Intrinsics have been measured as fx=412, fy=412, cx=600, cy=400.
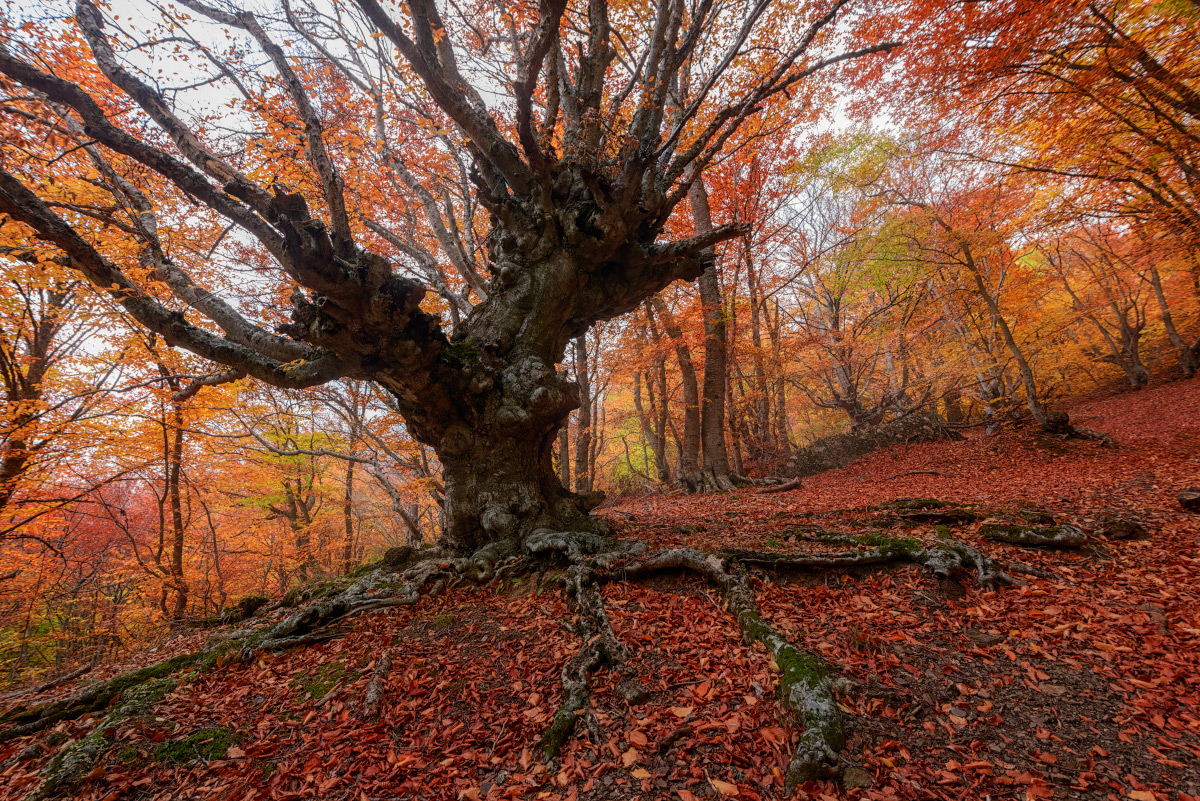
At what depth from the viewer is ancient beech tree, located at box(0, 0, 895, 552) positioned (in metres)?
3.73

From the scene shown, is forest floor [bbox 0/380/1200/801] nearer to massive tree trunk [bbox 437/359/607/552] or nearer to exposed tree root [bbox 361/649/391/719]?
exposed tree root [bbox 361/649/391/719]

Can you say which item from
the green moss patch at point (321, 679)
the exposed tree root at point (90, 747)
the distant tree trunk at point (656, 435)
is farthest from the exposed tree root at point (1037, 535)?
the distant tree trunk at point (656, 435)

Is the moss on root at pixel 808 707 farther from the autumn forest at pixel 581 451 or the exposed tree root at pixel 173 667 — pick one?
the exposed tree root at pixel 173 667

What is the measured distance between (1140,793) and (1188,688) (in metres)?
1.01

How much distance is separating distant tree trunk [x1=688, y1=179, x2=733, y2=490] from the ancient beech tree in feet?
12.7

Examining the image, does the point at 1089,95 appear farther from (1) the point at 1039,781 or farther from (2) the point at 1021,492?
(1) the point at 1039,781

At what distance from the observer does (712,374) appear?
33.4 feet

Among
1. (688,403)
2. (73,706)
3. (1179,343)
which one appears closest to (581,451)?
(688,403)

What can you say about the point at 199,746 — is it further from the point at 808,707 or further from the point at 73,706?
the point at 808,707

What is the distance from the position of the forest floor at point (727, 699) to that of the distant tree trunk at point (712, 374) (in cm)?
580

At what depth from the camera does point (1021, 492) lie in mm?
6254

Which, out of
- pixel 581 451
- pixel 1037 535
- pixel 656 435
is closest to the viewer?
pixel 1037 535

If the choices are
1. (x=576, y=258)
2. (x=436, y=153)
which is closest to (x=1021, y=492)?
(x=576, y=258)

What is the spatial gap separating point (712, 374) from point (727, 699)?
8.26 m
